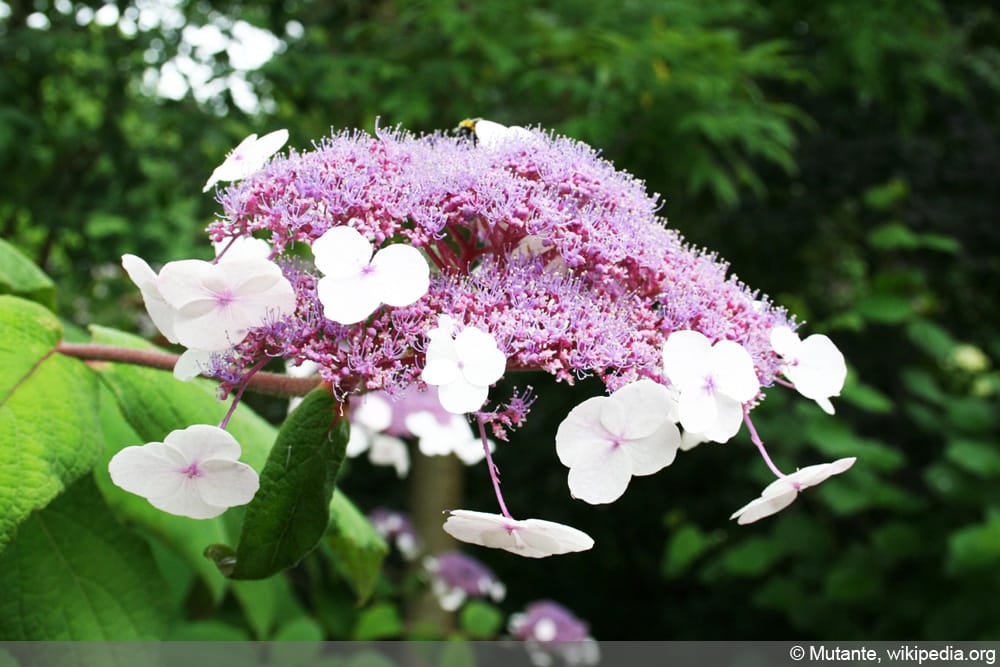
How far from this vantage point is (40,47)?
110 inches

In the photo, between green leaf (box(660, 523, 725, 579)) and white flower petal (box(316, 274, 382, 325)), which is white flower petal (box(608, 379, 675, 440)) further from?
green leaf (box(660, 523, 725, 579))

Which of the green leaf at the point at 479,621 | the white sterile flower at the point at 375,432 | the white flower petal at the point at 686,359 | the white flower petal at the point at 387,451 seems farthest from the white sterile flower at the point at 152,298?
the green leaf at the point at 479,621

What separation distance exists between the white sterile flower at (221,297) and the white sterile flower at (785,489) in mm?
444

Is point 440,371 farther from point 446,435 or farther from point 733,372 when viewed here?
point 446,435

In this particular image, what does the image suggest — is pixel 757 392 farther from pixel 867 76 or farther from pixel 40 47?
pixel 867 76

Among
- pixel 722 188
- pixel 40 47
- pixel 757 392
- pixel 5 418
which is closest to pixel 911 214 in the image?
pixel 722 188

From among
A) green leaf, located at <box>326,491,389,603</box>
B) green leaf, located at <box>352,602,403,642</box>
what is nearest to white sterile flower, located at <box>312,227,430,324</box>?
green leaf, located at <box>326,491,389,603</box>

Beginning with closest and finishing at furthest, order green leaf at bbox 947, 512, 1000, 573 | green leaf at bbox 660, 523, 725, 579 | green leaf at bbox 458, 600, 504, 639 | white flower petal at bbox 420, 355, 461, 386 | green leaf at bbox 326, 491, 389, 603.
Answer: white flower petal at bbox 420, 355, 461, 386, green leaf at bbox 326, 491, 389, 603, green leaf at bbox 458, 600, 504, 639, green leaf at bbox 947, 512, 1000, 573, green leaf at bbox 660, 523, 725, 579

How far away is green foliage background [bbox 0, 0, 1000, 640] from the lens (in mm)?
3066

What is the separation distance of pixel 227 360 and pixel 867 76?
4645 mm

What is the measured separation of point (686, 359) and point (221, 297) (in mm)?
405

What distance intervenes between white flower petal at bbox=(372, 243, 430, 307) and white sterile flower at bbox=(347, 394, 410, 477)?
0.76 m

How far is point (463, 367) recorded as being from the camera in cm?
75

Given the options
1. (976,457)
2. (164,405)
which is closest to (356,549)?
(164,405)
